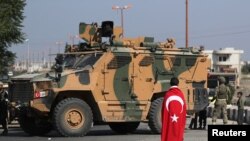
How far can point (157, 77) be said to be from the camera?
1862cm

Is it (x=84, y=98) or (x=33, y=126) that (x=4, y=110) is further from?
(x=84, y=98)

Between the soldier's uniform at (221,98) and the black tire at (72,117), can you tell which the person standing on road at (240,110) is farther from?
the black tire at (72,117)

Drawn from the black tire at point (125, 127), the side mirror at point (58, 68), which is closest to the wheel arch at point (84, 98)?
the side mirror at point (58, 68)

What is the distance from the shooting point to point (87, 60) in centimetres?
1823

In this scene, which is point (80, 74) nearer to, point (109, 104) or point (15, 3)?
point (109, 104)

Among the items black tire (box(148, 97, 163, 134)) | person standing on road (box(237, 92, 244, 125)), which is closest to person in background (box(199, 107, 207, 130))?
person standing on road (box(237, 92, 244, 125))

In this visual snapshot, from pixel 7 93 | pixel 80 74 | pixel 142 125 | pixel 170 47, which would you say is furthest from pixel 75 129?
pixel 142 125

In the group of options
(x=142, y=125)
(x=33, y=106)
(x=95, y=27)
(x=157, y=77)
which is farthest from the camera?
(x=142, y=125)

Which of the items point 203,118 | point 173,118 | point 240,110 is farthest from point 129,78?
point 173,118

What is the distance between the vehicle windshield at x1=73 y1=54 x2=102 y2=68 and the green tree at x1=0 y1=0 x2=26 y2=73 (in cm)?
1663

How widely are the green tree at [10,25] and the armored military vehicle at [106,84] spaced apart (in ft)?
51.7

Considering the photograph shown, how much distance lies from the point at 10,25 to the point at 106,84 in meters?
18.4

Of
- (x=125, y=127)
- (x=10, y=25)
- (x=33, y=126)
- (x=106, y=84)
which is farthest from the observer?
(x=10, y=25)

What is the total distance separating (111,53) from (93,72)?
81 cm
